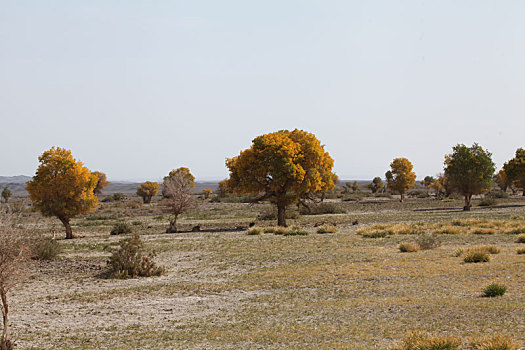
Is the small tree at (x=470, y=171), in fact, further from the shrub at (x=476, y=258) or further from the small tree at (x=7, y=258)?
the small tree at (x=7, y=258)

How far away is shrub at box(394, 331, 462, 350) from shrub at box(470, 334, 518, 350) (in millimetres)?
276

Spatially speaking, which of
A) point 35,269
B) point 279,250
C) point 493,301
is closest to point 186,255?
point 279,250

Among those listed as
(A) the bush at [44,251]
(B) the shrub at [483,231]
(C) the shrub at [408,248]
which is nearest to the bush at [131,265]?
(A) the bush at [44,251]

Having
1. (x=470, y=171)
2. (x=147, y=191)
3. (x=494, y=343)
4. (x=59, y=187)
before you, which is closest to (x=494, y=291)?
(x=494, y=343)

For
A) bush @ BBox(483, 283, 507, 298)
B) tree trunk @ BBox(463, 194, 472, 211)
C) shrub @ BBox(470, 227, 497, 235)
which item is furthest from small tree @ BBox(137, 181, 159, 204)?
bush @ BBox(483, 283, 507, 298)

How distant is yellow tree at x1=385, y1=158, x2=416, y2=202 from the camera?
245 ft

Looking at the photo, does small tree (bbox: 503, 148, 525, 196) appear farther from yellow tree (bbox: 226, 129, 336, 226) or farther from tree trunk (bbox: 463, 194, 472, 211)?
yellow tree (bbox: 226, 129, 336, 226)

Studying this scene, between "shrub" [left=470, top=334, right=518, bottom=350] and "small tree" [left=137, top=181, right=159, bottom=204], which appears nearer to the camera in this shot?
"shrub" [left=470, top=334, right=518, bottom=350]

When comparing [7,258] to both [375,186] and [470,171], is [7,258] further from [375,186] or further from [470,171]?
[375,186]

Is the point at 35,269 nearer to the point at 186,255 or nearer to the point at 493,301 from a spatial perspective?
the point at 186,255

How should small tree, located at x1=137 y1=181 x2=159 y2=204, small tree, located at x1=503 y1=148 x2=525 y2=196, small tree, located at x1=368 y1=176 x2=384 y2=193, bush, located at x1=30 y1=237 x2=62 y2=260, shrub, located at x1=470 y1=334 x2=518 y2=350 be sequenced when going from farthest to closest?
small tree, located at x1=368 y1=176 x2=384 y2=193, small tree, located at x1=137 y1=181 x2=159 y2=204, small tree, located at x1=503 y1=148 x2=525 y2=196, bush, located at x1=30 y1=237 x2=62 y2=260, shrub, located at x1=470 y1=334 x2=518 y2=350

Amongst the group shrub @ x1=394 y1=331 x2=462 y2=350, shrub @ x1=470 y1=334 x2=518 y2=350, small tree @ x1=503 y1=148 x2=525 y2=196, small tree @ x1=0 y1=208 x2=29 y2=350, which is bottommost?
shrub @ x1=394 y1=331 x2=462 y2=350

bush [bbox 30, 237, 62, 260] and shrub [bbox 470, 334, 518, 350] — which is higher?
shrub [bbox 470, 334, 518, 350]

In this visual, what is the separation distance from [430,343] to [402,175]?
69.9 meters
